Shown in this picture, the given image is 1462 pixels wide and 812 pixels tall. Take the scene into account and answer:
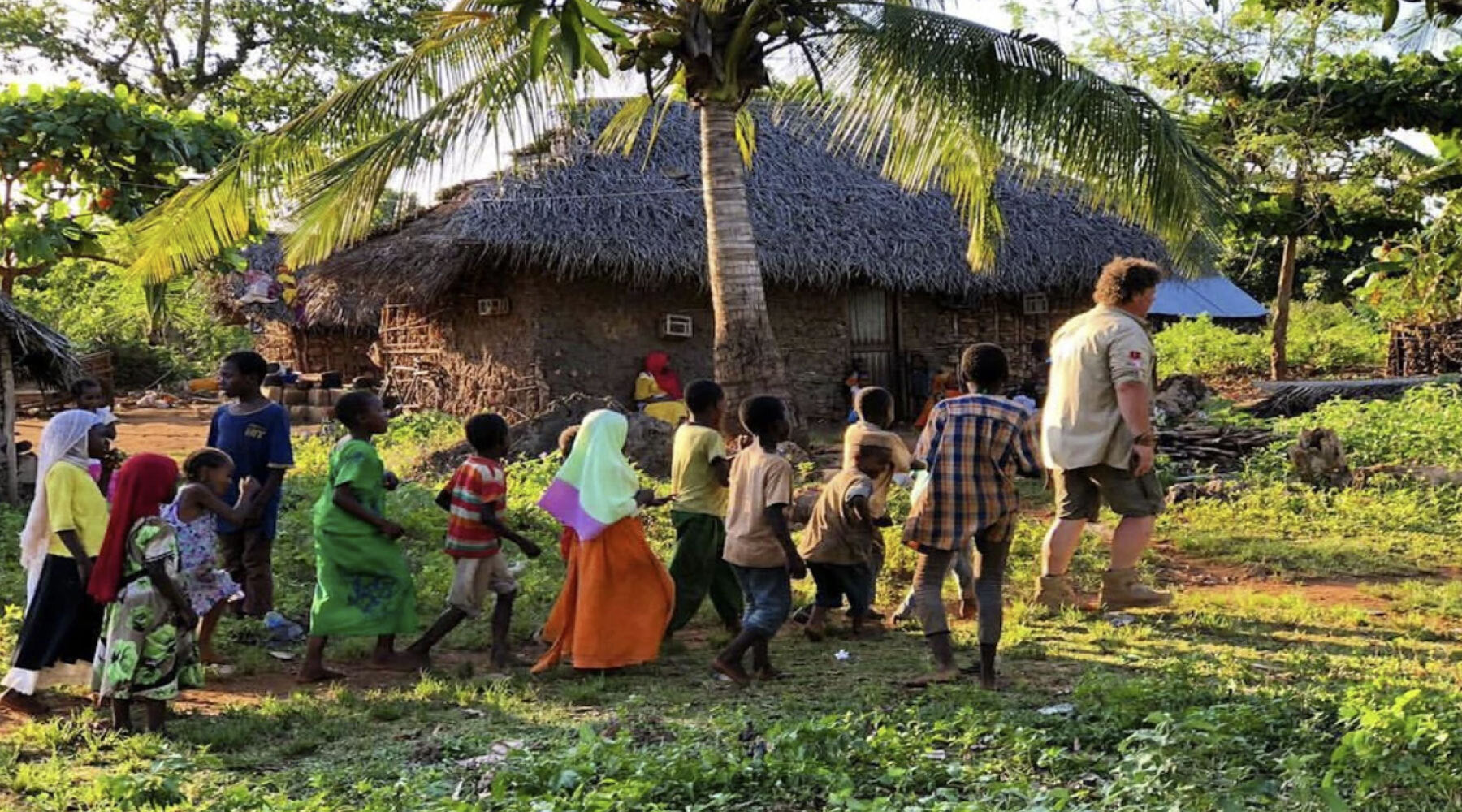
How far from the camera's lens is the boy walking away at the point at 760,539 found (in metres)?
5.40

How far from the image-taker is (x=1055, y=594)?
6.47m

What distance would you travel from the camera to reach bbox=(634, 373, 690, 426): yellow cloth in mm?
13672

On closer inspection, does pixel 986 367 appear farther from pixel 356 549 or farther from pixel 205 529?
pixel 205 529

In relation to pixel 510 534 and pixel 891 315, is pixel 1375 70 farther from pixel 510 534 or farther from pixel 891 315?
pixel 510 534

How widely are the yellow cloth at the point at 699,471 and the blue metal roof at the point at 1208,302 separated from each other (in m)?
23.2

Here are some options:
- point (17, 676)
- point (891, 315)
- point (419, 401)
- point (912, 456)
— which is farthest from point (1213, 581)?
point (419, 401)

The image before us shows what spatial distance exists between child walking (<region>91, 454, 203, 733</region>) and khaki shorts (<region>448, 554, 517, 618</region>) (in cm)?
115

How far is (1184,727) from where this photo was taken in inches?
159

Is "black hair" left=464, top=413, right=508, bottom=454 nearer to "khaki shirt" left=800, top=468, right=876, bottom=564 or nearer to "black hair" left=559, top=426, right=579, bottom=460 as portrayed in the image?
"black hair" left=559, top=426, right=579, bottom=460

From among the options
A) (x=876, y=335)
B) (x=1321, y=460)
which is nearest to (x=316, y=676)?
(x=1321, y=460)

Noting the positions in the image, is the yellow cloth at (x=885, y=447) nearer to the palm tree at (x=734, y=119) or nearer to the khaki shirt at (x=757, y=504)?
the khaki shirt at (x=757, y=504)

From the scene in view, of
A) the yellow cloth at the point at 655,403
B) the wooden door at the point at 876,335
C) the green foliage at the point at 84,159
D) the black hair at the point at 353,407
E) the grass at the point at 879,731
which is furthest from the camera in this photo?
the wooden door at the point at 876,335

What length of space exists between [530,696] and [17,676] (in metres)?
1.97

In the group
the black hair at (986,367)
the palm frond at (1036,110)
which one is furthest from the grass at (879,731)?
the palm frond at (1036,110)
